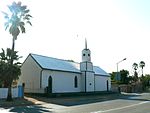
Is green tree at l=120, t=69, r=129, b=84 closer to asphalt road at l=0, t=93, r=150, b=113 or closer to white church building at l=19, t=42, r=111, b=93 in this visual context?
white church building at l=19, t=42, r=111, b=93

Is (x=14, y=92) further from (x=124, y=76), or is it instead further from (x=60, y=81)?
(x=124, y=76)

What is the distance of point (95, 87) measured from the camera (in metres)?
69.7

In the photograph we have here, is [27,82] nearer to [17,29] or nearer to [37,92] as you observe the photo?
[37,92]

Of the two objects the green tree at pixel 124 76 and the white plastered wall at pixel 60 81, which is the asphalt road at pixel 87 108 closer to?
the white plastered wall at pixel 60 81

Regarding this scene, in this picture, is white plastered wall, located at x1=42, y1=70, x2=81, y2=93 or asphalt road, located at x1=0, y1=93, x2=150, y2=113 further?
white plastered wall, located at x1=42, y1=70, x2=81, y2=93

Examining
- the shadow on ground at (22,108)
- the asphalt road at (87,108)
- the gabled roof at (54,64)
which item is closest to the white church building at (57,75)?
the gabled roof at (54,64)

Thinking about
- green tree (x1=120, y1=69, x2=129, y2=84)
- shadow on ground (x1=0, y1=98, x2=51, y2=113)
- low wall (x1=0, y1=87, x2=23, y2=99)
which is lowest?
shadow on ground (x1=0, y1=98, x2=51, y2=113)

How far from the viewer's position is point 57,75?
5497 cm

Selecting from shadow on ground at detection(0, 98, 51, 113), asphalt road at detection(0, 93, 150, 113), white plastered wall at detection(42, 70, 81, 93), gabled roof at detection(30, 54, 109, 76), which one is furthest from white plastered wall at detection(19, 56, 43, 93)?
asphalt road at detection(0, 93, 150, 113)

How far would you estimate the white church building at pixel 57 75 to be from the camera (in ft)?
169

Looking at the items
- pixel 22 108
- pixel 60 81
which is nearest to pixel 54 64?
pixel 60 81

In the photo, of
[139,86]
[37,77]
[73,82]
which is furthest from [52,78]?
[139,86]

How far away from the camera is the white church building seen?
5163cm

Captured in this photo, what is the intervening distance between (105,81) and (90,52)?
13315 mm
